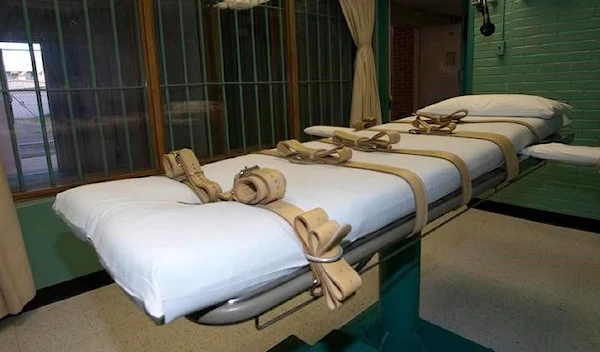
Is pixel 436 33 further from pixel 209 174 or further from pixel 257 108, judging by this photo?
pixel 209 174

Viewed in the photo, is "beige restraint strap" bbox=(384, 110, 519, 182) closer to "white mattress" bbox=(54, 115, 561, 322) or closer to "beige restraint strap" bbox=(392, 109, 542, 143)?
"beige restraint strap" bbox=(392, 109, 542, 143)

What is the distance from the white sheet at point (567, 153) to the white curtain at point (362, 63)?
6.62 feet

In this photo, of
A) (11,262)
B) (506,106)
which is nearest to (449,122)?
(506,106)

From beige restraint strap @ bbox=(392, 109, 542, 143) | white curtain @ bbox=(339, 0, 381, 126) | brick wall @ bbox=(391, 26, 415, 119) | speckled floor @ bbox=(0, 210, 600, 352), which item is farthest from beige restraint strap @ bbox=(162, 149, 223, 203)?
brick wall @ bbox=(391, 26, 415, 119)

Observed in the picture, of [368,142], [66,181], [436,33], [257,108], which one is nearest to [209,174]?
[368,142]

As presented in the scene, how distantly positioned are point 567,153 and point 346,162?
779 mm

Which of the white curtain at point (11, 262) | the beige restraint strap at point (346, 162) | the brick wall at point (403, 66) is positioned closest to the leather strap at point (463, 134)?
the beige restraint strap at point (346, 162)

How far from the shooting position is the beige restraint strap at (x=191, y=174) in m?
0.91

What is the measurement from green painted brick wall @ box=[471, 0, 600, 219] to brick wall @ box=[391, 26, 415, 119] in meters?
3.63

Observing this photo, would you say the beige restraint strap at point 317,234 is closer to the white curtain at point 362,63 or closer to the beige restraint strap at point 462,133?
the beige restraint strap at point 462,133

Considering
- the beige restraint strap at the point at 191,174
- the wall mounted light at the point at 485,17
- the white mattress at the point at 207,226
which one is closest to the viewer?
the white mattress at the point at 207,226

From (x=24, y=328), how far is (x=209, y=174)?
5.16ft

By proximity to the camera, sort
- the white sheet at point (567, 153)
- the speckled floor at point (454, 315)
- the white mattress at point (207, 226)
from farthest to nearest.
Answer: the speckled floor at point (454, 315) < the white sheet at point (567, 153) < the white mattress at point (207, 226)

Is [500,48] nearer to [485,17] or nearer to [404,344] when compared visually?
[485,17]
